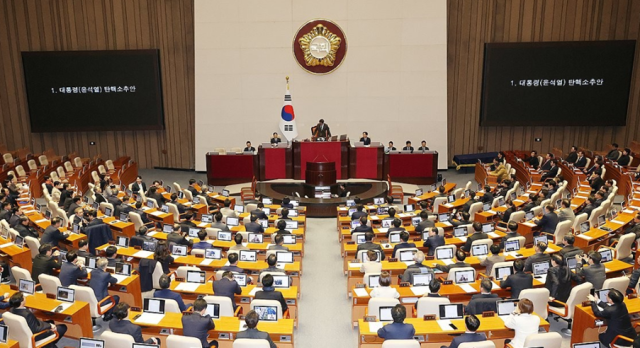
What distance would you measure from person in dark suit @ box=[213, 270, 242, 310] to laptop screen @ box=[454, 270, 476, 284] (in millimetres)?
3846

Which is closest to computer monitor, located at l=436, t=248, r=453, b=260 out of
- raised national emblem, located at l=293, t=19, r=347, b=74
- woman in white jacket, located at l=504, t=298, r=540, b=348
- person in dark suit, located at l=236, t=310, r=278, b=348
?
woman in white jacket, located at l=504, t=298, r=540, b=348

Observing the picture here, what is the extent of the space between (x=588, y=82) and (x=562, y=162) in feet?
16.5

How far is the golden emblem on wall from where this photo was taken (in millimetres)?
22375

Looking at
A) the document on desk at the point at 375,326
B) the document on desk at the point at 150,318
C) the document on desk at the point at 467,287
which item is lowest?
the document on desk at the point at 467,287

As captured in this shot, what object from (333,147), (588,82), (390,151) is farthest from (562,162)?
(333,147)

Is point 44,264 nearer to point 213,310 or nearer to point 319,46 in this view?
point 213,310

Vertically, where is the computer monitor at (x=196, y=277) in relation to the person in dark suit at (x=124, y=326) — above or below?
below

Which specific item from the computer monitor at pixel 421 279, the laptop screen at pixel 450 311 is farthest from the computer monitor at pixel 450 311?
the computer monitor at pixel 421 279

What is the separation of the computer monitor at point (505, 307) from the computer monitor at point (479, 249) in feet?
9.55

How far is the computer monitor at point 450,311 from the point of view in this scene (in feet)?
25.3

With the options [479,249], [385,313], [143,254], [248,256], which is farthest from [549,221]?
[143,254]

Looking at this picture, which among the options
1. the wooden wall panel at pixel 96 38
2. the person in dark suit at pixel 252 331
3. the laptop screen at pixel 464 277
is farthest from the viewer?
the wooden wall panel at pixel 96 38

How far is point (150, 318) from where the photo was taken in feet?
25.4

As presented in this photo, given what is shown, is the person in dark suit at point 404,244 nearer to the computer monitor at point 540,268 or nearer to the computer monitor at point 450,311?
the computer monitor at point 540,268
